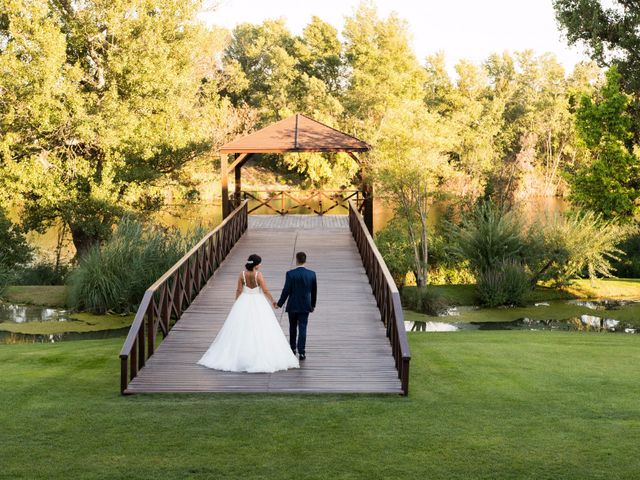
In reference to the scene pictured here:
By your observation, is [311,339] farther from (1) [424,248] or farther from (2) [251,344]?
(1) [424,248]

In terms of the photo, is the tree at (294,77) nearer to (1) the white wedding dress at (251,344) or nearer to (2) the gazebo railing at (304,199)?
(2) the gazebo railing at (304,199)

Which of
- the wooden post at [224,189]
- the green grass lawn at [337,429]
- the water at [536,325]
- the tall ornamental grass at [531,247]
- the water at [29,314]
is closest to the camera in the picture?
the green grass lawn at [337,429]

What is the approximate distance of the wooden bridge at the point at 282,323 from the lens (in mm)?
10000

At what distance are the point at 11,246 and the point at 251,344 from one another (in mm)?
17810

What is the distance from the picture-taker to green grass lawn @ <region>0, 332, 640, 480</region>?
6.76 m

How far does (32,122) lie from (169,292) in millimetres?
15277

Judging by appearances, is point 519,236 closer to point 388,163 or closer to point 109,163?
point 388,163

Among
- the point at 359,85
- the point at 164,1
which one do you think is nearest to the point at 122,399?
the point at 164,1

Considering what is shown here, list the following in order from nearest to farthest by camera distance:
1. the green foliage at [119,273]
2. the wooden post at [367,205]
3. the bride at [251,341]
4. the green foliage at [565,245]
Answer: the bride at [251,341], the green foliage at [119,273], the wooden post at [367,205], the green foliage at [565,245]

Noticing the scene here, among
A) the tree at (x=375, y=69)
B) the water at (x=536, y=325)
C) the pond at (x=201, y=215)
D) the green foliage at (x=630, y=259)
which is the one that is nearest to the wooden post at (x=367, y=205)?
the water at (x=536, y=325)

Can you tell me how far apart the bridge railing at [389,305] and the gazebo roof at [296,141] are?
14.5 ft

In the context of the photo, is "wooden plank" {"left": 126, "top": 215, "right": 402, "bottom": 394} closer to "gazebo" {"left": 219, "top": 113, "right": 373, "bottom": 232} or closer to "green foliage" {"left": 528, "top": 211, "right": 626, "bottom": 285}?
"gazebo" {"left": 219, "top": 113, "right": 373, "bottom": 232}

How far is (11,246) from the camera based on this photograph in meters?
26.2

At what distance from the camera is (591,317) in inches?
947
